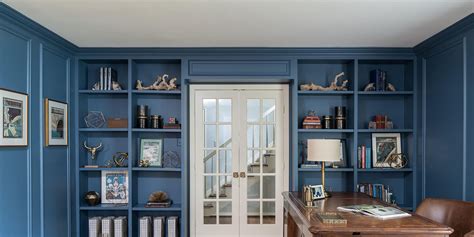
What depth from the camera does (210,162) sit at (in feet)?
14.3

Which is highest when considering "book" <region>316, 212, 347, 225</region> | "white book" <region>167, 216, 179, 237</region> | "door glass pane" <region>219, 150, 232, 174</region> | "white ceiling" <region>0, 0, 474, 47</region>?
"white ceiling" <region>0, 0, 474, 47</region>

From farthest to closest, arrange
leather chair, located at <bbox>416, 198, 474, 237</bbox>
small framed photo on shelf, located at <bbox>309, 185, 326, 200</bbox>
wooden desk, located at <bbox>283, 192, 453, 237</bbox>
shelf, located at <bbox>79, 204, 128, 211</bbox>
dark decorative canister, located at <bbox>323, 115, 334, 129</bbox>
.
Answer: dark decorative canister, located at <bbox>323, 115, 334, 129</bbox>
shelf, located at <bbox>79, 204, 128, 211</bbox>
small framed photo on shelf, located at <bbox>309, 185, 326, 200</bbox>
leather chair, located at <bbox>416, 198, 474, 237</bbox>
wooden desk, located at <bbox>283, 192, 453, 237</bbox>

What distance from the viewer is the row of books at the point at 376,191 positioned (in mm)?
4061

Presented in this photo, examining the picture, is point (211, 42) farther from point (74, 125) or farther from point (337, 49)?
point (74, 125)

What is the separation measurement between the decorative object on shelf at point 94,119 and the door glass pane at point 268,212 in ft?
7.52

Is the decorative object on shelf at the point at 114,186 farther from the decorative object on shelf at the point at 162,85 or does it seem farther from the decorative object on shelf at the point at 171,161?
the decorative object on shelf at the point at 162,85

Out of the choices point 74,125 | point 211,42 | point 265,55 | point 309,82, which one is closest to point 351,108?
point 309,82

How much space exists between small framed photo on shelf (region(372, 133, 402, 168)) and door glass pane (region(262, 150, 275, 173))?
1236 mm

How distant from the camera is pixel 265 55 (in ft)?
13.1

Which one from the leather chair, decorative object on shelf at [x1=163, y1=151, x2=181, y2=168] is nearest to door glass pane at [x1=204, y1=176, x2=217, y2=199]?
decorative object on shelf at [x1=163, y1=151, x2=181, y2=168]

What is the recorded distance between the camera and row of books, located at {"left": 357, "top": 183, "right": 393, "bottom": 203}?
4.06m

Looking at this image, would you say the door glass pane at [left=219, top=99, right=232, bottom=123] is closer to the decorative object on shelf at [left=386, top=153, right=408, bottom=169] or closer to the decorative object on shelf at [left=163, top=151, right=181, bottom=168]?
the decorative object on shelf at [left=163, top=151, right=181, bottom=168]

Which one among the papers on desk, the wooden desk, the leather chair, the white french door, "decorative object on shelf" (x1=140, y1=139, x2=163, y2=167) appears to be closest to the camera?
the wooden desk

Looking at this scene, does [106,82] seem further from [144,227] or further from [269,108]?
[269,108]
